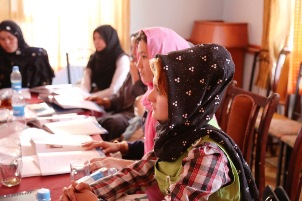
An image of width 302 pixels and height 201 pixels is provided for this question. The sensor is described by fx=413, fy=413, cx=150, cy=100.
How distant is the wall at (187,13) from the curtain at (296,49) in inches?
28.0

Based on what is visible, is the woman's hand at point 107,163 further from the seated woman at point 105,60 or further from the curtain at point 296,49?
the curtain at point 296,49

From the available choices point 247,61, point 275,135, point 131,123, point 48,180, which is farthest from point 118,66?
point 48,180

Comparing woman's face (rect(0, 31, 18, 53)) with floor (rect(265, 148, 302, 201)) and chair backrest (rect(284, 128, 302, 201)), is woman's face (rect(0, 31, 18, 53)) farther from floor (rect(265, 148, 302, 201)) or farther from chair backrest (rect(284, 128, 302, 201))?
chair backrest (rect(284, 128, 302, 201))

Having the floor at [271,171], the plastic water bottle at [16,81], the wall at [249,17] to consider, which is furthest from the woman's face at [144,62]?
the wall at [249,17]

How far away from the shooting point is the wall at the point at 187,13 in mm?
4180

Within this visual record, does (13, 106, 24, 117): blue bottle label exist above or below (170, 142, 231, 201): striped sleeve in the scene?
below

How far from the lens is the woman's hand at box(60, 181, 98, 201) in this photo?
121cm

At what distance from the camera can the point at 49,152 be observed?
158 cm

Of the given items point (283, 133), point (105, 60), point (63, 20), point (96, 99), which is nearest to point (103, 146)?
point (96, 99)

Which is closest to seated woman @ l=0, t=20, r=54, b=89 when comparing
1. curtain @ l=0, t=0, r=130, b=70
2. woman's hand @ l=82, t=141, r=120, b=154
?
curtain @ l=0, t=0, r=130, b=70

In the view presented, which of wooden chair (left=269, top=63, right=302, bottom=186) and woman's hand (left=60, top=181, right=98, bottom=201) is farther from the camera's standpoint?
wooden chair (left=269, top=63, right=302, bottom=186)

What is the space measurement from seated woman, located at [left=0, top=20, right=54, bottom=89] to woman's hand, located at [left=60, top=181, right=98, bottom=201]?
2094 millimetres

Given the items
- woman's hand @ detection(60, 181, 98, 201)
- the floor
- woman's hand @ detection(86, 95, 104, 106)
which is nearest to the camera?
woman's hand @ detection(60, 181, 98, 201)

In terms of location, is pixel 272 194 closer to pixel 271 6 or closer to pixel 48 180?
pixel 48 180
